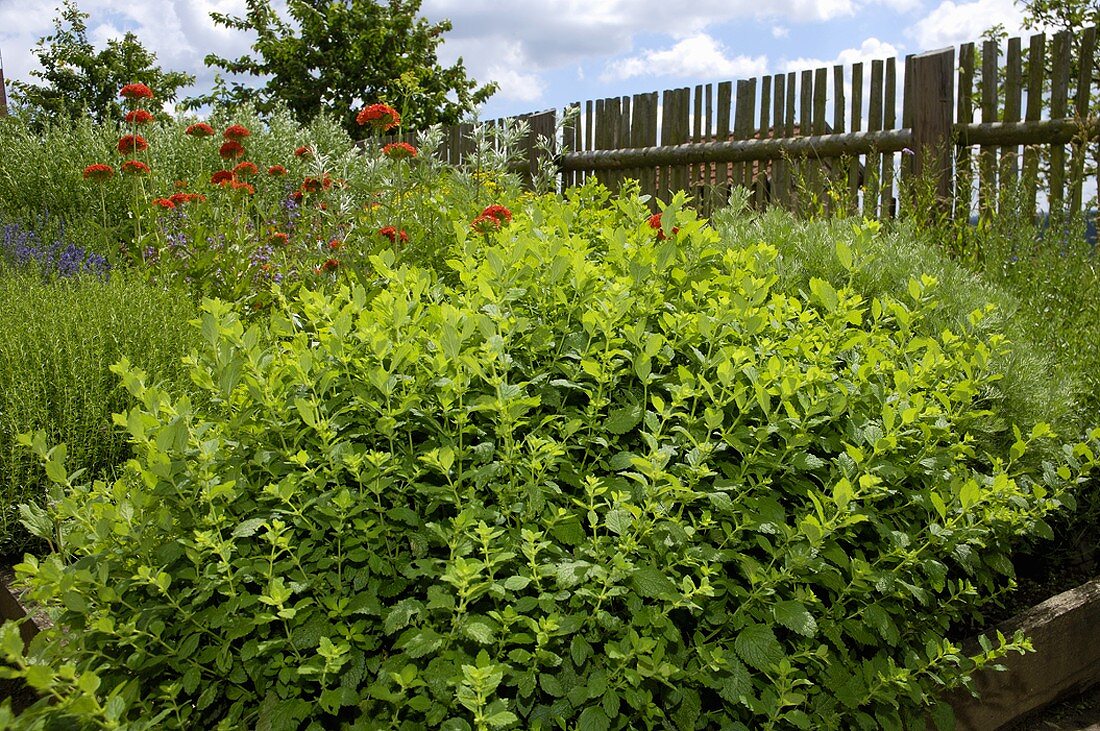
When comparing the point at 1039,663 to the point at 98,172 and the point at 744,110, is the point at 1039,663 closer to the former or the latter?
the point at 98,172

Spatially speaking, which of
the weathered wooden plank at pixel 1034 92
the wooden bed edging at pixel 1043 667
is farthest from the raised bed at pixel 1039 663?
the weathered wooden plank at pixel 1034 92

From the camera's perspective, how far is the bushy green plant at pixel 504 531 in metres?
1.80

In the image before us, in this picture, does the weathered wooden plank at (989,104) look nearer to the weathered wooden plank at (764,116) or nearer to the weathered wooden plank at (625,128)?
the weathered wooden plank at (764,116)

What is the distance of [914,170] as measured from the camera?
749cm

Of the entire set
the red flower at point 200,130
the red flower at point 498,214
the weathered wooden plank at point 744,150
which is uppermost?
the weathered wooden plank at point 744,150

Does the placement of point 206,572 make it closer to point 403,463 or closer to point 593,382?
point 403,463

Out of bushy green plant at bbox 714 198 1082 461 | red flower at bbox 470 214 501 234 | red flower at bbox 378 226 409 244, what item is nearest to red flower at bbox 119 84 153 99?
red flower at bbox 378 226 409 244

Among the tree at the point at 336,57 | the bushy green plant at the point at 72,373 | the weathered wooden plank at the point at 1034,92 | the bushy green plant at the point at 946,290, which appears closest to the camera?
the bushy green plant at the point at 946,290

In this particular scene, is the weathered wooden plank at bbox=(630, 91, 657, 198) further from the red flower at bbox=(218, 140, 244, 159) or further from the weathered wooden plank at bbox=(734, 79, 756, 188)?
the red flower at bbox=(218, 140, 244, 159)

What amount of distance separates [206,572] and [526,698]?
71 cm

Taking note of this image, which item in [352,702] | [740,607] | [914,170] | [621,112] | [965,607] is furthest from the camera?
[621,112]

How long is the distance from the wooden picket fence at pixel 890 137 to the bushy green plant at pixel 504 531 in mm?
3320

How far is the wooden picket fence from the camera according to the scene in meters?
6.72

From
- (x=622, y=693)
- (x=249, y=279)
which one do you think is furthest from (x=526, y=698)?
(x=249, y=279)
